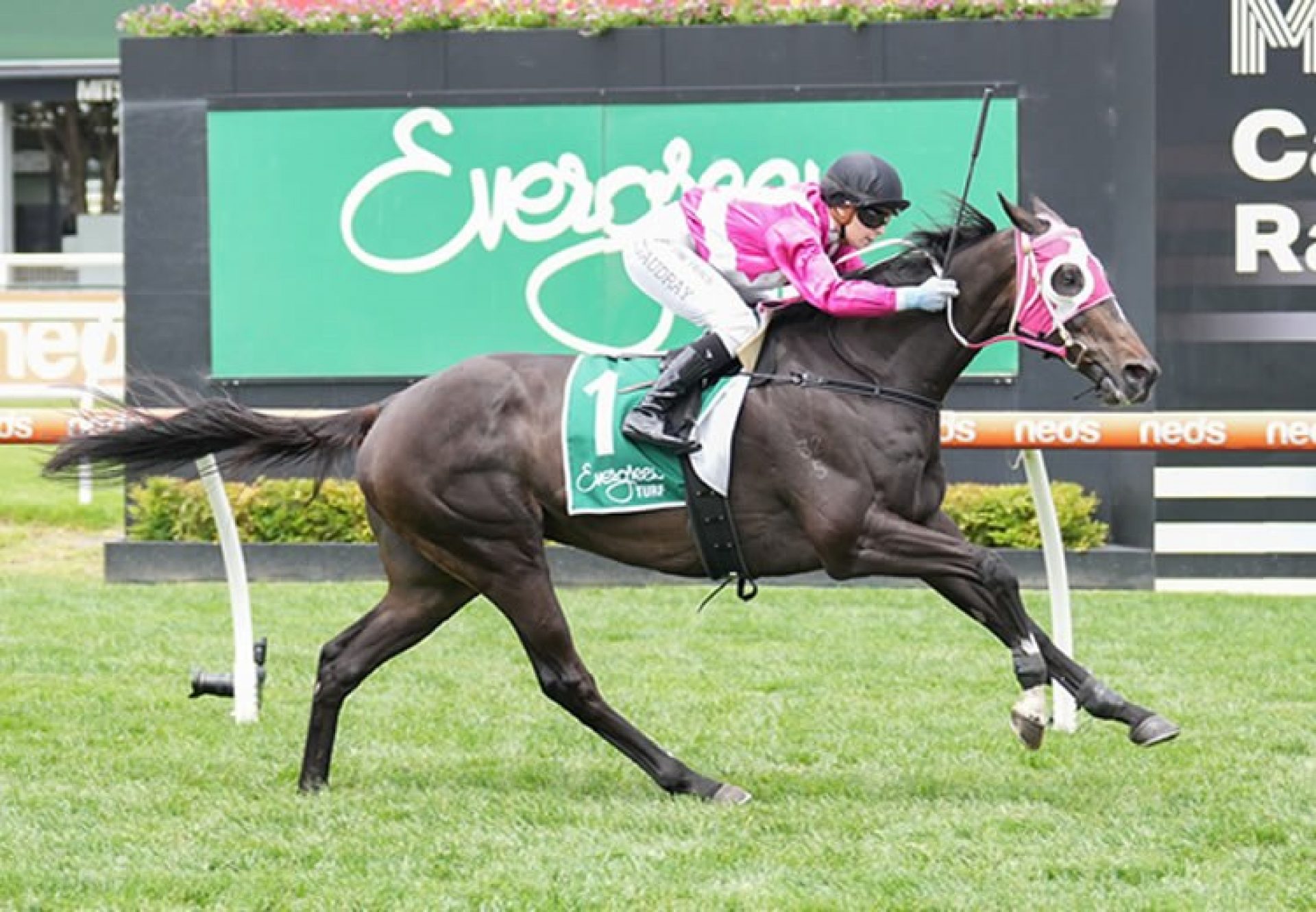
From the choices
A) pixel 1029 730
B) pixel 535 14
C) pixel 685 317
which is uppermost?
pixel 535 14

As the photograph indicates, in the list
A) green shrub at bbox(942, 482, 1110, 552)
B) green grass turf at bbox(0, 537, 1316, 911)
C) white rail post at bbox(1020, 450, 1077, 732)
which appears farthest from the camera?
green shrub at bbox(942, 482, 1110, 552)

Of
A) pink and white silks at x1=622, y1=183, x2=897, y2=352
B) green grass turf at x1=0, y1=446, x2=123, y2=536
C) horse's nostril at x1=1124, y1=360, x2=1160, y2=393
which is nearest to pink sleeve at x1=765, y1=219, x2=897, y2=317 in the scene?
pink and white silks at x1=622, y1=183, x2=897, y2=352

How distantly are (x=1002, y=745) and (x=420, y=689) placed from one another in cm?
231

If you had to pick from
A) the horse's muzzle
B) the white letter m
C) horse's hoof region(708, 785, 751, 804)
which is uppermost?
the white letter m

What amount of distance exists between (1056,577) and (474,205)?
5.71m

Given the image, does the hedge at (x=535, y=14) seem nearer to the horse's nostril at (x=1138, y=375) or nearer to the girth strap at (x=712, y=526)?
the girth strap at (x=712, y=526)

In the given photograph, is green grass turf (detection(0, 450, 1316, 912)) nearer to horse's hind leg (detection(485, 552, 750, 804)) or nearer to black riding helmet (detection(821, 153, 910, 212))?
horse's hind leg (detection(485, 552, 750, 804))

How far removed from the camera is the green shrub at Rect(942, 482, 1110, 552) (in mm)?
11195

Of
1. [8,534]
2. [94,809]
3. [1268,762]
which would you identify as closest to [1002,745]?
[1268,762]

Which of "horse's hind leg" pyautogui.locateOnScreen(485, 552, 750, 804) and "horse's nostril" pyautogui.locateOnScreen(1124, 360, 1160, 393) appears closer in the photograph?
"horse's nostril" pyautogui.locateOnScreen(1124, 360, 1160, 393)

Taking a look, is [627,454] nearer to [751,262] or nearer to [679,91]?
[751,262]

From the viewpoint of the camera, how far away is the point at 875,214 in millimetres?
6148

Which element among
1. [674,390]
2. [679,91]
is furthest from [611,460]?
[679,91]

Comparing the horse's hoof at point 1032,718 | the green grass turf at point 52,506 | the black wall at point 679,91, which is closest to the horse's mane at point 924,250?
the horse's hoof at point 1032,718
